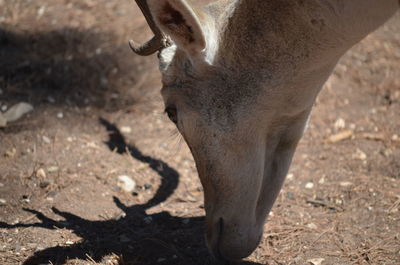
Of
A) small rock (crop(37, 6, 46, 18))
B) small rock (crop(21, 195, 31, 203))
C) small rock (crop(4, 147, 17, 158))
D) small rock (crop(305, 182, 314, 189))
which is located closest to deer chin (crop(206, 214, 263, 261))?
small rock (crop(305, 182, 314, 189))

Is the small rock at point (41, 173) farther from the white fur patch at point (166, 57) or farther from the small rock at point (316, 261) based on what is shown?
the small rock at point (316, 261)

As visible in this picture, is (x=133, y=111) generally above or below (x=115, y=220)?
below

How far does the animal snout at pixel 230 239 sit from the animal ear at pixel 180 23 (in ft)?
3.00

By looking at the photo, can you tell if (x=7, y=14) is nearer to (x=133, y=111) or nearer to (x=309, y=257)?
(x=133, y=111)

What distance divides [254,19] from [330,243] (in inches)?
60.7

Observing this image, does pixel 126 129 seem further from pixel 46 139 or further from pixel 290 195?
pixel 290 195

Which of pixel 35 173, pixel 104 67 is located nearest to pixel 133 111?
pixel 104 67

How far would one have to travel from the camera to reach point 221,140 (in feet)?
9.53

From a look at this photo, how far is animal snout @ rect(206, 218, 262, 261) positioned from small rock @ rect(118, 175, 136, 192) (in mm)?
1311

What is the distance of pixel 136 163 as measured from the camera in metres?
4.64

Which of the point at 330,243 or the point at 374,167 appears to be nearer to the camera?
the point at 330,243

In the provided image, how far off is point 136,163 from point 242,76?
198 centimetres

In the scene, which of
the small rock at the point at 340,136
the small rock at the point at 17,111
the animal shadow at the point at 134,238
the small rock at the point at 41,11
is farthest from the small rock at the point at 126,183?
the small rock at the point at 41,11

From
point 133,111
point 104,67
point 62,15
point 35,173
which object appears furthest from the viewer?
point 62,15
